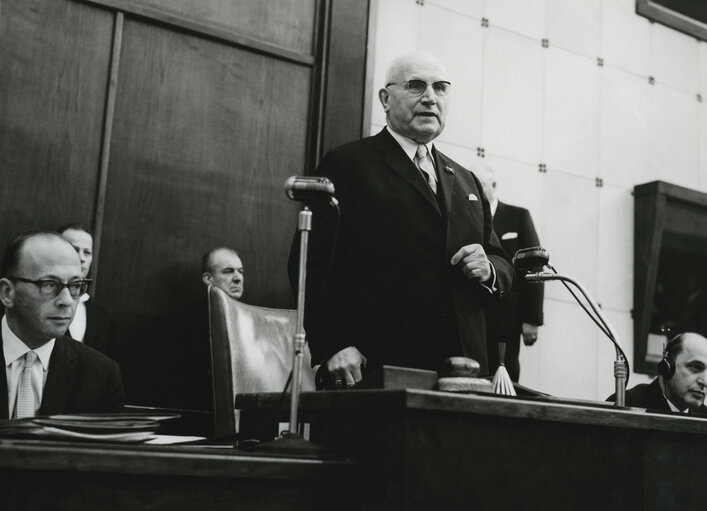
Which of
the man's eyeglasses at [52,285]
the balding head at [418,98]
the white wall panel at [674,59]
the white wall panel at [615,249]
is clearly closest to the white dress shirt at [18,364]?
the man's eyeglasses at [52,285]

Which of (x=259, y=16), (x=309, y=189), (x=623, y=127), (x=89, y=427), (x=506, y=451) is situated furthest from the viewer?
(x=623, y=127)

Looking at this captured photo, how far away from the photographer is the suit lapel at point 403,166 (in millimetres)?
2650

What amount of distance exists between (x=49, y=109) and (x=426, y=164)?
1.96 metres

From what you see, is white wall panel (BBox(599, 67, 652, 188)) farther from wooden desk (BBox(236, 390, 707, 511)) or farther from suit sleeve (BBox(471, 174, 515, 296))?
wooden desk (BBox(236, 390, 707, 511))

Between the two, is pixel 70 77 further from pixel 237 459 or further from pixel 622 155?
pixel 622 155

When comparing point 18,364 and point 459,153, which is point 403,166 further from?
point 459,153

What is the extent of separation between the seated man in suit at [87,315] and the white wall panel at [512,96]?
7.62 feet

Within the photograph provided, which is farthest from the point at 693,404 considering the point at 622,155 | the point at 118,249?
the point at 118,249

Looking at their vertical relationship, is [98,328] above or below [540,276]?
below

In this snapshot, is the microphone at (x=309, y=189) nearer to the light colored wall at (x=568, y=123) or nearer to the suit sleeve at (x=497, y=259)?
the suit sleeve at (x=497, y=259)

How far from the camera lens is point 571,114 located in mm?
5320

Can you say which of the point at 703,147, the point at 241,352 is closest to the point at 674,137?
the point at 703,147

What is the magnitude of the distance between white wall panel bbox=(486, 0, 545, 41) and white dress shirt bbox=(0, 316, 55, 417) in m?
3.54

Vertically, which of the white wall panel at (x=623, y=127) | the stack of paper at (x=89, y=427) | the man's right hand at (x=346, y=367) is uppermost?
the white wall panel at (x=623, y=127)
